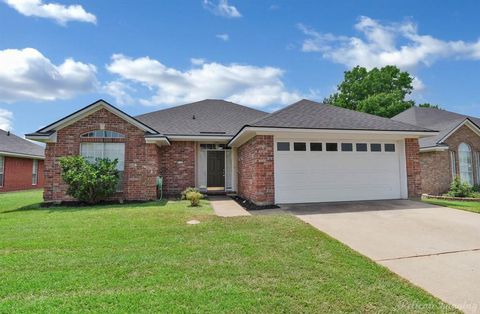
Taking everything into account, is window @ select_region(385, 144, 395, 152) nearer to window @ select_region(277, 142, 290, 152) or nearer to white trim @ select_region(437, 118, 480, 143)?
window @ select_region(277, 142, 290, 152)

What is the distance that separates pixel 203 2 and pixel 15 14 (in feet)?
20.7

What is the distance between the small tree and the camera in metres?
10.2

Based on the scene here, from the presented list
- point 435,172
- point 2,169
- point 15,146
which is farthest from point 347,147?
point 15,146

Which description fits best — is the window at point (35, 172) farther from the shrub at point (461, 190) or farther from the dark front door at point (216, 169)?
the shrub at point (461, 190)

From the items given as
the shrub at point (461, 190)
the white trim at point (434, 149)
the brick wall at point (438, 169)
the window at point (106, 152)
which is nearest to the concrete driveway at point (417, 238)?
the shrub at point (461, 190)

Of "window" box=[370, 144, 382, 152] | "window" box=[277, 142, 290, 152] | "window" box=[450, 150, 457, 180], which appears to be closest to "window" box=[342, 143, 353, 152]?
"window" box=[370, 144, 382, 152]

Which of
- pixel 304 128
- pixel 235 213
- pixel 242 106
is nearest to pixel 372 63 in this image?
pixel 242 106

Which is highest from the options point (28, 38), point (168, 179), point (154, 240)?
point (28, 38)

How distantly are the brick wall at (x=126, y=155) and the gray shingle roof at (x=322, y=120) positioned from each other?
16.8ft

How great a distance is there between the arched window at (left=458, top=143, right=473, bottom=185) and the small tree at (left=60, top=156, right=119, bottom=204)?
1781cm

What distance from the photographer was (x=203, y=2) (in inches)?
382

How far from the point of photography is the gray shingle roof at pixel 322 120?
9.52 metres

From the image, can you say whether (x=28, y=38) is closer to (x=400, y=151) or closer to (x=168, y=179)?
(x=168, y=179)

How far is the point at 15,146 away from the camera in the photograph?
63.7 ft
